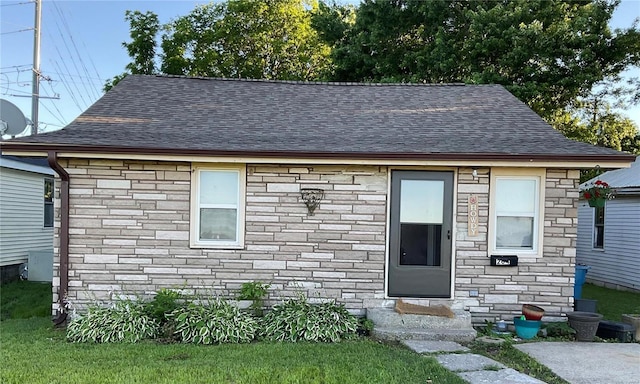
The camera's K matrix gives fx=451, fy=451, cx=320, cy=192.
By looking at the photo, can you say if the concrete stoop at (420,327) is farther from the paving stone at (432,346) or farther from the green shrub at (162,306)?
the green shrub at (162,306)

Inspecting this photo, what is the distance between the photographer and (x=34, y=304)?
328 inches

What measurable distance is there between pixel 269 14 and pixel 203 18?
334 centimetres

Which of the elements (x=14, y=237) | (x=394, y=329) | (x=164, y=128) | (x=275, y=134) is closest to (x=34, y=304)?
(x=14, y=237)

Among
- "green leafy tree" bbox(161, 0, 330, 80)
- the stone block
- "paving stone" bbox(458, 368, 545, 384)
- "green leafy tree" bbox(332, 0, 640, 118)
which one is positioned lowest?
"paving stone" bbox(458, 368, 545, 384)

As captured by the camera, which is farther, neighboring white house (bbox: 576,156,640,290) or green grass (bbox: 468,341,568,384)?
neighboring white house (bbox: 576,156,640,290)

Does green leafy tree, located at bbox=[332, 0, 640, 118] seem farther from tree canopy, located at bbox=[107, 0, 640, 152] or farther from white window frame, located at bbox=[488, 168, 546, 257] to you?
white window frame, located at bbox=[488, 168, 546, 257]

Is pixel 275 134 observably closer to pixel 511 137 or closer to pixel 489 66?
pixel 511 137

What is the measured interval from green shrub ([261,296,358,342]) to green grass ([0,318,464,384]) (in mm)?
249

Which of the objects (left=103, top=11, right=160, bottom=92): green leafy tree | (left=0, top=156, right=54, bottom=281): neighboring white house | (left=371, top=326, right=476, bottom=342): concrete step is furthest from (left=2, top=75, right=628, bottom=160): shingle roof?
(left=103, top=11, right=160, bottom=92): green leafy tree

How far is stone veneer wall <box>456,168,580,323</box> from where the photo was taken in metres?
6.38

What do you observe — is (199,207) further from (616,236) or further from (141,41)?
(141,41)

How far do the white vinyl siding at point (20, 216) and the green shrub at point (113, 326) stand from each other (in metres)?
6.78

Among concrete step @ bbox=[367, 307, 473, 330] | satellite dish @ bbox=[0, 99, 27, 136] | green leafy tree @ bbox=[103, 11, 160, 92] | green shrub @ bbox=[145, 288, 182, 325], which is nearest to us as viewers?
green shrub @ bbox=[145, 288, 182, 325]

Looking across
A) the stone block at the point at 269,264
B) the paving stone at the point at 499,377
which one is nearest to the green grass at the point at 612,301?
the paving stone at the point at 499,377
